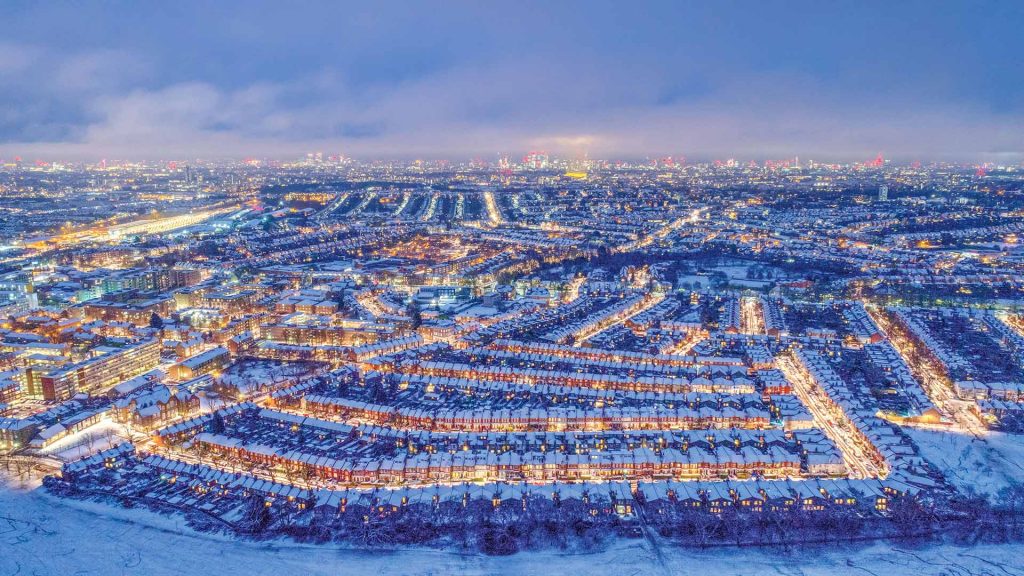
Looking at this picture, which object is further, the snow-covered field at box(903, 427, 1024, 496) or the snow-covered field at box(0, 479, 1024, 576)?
the snow-covered field at box(903, 427, 1024, 496)

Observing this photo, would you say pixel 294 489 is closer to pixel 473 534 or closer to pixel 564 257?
pixel 473 534

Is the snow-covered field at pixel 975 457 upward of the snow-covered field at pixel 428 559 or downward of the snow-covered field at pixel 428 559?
upward

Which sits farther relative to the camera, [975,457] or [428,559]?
[975,457]

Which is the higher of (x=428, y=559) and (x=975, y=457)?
(x=975, y=457)

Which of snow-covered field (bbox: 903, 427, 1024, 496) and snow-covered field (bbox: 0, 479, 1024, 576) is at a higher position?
snow-covered field (bbox: 903, 427, 1024, 496)

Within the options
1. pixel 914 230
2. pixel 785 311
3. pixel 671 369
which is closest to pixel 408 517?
pixel 671 369
